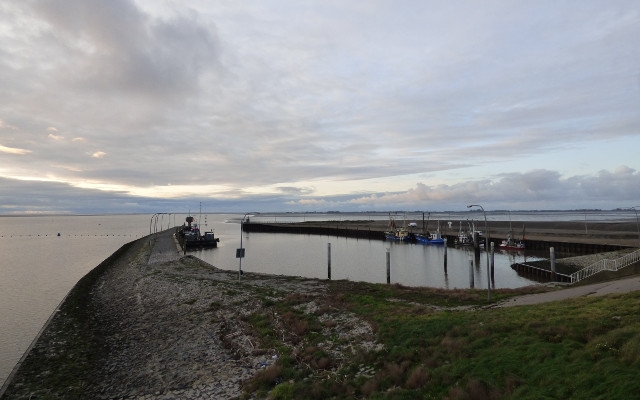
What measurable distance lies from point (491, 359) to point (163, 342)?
18.7 m

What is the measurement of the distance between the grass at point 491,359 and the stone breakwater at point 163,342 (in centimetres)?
156

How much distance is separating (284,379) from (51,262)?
246 ft

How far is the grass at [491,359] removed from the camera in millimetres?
10164

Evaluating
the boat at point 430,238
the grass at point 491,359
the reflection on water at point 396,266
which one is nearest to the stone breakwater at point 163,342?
the grass at point 491,359

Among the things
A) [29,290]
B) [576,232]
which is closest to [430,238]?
[576,232]

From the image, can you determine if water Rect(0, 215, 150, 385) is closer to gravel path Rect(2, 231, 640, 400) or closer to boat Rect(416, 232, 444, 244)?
gravel path Rect(2, 231, 640, 400)

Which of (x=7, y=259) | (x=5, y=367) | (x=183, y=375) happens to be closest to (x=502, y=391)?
(x=183, y=375)

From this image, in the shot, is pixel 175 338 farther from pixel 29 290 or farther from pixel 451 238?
pixel 451 238

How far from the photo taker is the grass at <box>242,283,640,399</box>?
1016cm

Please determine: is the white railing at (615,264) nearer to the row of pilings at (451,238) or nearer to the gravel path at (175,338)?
the gravel path at (175,338)

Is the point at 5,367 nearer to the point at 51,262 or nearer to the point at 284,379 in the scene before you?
the point at 284,379

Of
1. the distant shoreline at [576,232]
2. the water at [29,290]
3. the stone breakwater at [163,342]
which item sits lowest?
the water at [29,290]

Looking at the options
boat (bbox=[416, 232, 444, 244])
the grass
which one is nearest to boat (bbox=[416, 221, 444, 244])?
boat (bbox=[416, 232, 444, 244])

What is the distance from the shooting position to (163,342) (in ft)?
74.7
